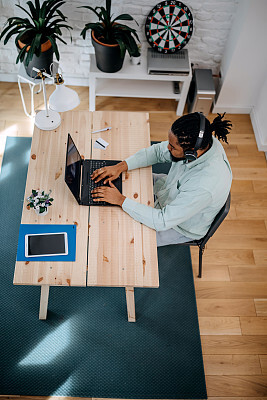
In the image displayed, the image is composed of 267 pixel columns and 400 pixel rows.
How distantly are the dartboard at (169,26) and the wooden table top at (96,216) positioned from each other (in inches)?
40.5

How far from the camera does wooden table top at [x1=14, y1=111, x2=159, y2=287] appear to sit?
1824mm

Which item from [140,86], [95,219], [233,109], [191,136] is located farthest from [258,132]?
[95,219]

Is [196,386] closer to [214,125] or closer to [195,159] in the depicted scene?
[195,159]

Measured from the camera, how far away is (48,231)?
193 centimetres

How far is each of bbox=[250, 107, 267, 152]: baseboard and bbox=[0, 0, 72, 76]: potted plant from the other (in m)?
1.94

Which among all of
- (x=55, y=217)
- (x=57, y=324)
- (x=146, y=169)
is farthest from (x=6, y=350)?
(x=146, y=169)

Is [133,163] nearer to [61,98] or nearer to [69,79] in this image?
[61,98]

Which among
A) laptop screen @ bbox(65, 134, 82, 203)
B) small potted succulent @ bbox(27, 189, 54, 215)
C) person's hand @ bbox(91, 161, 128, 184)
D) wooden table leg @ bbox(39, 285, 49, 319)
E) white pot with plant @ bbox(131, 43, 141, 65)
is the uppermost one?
white pot with plant @ bbox(131, 43, 141, 65)

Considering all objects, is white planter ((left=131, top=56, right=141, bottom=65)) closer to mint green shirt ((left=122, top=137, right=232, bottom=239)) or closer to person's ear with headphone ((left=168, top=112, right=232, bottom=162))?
mint green shirt ((left=122, top=137, right=232, bottom=239))

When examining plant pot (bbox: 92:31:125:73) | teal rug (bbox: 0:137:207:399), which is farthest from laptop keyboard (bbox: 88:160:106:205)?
plant pot (bbox: 92:31:125:73)

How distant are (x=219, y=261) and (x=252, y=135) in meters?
1.40

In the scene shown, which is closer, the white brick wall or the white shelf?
the white brick wall

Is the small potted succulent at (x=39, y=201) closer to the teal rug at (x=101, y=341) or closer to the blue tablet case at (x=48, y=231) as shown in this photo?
the blue tablet case at (x=48, y=231)

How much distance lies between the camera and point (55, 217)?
1979 mm
